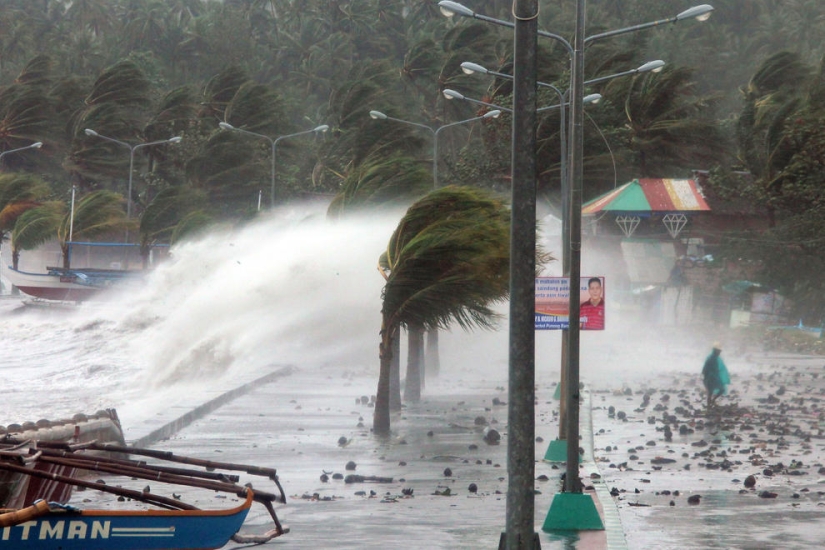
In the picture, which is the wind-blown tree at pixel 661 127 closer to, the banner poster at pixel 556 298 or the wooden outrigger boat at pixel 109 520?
the banner poster at pixel 556 298

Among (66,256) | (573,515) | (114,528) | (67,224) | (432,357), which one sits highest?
(67,224)

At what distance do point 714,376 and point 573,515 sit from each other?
1355cm

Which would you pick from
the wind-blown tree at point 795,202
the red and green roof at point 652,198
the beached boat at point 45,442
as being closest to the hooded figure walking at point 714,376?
the beached boat at point 45,442

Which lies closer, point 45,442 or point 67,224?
point 45,442

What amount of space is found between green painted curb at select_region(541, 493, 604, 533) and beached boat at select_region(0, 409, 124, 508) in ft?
15.1

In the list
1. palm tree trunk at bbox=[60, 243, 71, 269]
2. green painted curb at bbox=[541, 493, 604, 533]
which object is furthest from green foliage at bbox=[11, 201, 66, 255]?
green painted curb at bbox=[541, 493, 604, 533]

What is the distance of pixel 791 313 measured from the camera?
52.4m

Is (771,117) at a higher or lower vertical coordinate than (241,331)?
higher

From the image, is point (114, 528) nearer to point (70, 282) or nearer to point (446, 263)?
point (446, 263)

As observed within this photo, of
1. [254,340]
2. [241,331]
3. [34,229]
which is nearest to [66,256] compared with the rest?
[34,229]

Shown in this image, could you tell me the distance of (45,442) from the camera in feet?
33.8

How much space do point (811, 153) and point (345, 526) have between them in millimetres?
41761

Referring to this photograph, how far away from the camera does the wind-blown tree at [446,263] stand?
20625mm

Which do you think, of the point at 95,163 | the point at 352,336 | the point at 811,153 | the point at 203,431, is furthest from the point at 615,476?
the point at 95,163
